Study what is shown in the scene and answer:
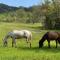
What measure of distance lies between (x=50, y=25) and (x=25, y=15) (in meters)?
95.7

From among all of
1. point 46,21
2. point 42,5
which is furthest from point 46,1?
point 46,21

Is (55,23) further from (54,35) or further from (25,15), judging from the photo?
(25,15)

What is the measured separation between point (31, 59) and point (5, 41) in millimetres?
11359

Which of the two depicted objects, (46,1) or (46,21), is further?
(46,1)

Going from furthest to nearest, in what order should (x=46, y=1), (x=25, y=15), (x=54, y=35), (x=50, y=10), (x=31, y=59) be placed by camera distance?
1. (x=25, y=15)
2. (x=46, y=1)
3. (x=50, y=10)
4. (x=54, y=35)
5. (x=31, y=59)

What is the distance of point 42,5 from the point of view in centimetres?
9781

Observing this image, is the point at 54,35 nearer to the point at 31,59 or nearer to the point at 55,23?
the point at 31,59

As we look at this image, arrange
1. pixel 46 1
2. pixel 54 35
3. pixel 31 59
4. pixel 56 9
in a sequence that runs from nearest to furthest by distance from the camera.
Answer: pixel 31 59 < pixel 54 35 < pixel 56 9 < pixel 46 1

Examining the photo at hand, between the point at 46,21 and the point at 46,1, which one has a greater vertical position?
the point at 46,1

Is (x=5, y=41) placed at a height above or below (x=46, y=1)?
below

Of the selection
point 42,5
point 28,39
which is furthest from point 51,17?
point 28,39

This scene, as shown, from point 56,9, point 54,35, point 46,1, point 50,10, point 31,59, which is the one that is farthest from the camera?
point 46,1

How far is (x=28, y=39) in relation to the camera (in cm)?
2941

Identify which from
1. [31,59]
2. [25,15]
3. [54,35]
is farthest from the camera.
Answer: [25,15]
